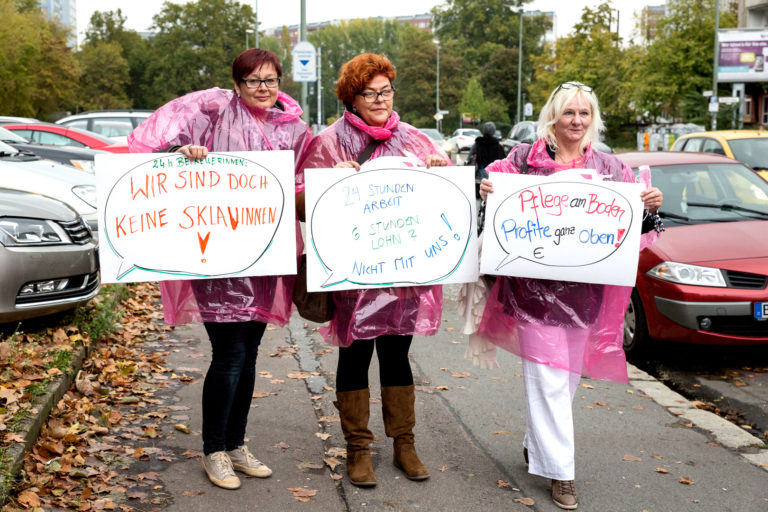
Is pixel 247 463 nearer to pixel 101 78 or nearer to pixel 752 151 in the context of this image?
pixel 752 151

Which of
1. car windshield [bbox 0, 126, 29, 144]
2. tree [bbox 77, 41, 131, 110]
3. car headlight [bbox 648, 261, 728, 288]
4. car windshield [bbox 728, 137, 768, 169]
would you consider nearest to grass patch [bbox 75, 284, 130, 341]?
car windshield [bbox 0, 126, 29, 144]

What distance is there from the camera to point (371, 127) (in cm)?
392

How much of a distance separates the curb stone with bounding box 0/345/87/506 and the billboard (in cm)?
4126

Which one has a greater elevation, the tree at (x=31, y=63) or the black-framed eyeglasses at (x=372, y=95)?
the tree at (x=31, y=63)

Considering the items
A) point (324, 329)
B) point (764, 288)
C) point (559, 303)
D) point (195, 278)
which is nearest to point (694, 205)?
point (764, 288)

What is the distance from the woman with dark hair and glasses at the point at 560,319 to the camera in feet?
13.0

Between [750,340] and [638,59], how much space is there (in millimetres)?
40378

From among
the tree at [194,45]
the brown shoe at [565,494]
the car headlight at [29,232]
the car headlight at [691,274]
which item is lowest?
the brown shoe at [565,494]

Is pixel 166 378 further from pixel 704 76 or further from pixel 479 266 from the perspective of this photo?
pixel 704 76

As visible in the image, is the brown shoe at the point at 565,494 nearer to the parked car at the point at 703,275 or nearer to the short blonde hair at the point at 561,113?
the short blonde hair at the point at 561,113

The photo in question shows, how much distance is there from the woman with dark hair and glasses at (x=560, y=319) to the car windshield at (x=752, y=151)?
7599 millimetres

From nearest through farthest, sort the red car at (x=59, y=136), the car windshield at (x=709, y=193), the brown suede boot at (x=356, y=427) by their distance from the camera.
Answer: the brown suede boot at (x=356, y=427) → the car windshield at (x=709, y=193) → the red car at (x=59, y=136)

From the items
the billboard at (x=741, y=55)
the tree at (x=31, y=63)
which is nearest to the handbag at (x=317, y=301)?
the tree at (x=31, y=63)

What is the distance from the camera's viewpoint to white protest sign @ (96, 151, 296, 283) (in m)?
3.90
